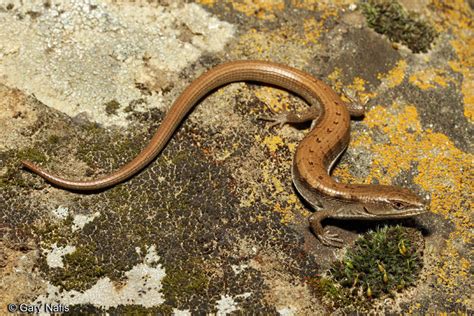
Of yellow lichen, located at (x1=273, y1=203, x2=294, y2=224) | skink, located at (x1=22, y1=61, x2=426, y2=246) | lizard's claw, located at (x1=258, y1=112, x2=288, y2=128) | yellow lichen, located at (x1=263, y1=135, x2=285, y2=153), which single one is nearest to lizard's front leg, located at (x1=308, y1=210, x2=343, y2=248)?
skink, located at (x1=22, y1=61, x2=426, y2=246)

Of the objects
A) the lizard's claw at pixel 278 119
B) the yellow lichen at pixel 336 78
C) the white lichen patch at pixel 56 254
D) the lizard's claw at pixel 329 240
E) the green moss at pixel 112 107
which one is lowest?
the white lichen patch at pixel 56 254

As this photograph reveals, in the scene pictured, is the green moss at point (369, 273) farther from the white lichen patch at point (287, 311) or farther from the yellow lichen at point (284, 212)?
the yellow lichen at point (284, 212)

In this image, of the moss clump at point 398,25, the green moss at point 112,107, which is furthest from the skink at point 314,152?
the moss clump at point 398,25

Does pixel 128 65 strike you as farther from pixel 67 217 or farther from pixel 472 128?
pixel 472 128

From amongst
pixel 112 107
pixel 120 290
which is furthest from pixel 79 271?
pixel 112 107

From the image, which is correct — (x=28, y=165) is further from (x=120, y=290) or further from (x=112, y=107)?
(x=120, y=290)

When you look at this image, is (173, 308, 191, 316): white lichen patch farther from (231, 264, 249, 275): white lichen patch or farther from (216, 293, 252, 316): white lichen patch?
(231, 264, 249, 275): white lichen patch

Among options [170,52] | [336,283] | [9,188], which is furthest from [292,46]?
[9,188]
